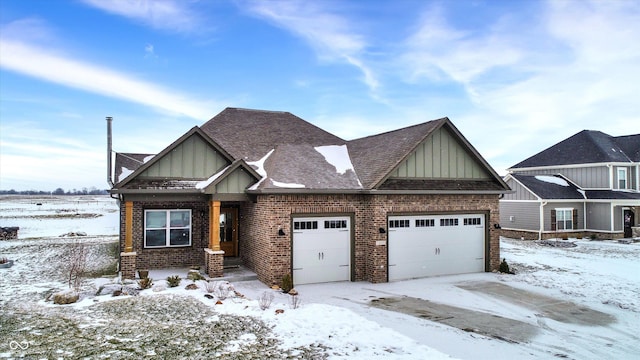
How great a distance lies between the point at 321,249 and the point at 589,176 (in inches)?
1051

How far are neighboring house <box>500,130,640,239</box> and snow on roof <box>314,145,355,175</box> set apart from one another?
17.2 metres

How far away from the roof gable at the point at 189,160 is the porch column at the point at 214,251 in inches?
59.1

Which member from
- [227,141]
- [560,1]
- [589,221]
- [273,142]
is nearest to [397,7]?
[560,1]

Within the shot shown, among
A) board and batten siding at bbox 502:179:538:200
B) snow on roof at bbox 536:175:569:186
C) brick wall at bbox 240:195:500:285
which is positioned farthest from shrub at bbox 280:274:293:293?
snow on roof at bbox 536:175:569:186

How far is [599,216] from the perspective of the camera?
94.2 feet

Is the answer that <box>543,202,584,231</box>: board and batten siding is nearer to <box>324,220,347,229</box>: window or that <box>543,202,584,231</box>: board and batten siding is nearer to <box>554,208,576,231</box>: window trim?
<box>554,208,576,231</box>: window trim

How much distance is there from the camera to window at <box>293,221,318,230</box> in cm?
1349

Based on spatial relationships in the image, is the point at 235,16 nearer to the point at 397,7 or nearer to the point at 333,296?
the point at 397,7

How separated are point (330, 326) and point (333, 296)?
296 centimetres

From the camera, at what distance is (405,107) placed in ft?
89.0

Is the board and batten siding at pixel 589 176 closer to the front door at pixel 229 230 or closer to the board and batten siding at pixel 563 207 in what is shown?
the board and batten siding at pixel 563 207

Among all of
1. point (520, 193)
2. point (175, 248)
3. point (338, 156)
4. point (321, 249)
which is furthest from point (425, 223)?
point (520, 193)

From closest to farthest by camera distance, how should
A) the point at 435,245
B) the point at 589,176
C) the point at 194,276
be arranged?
the point at 194,276 → the point at 435,245 → the point at 589,176

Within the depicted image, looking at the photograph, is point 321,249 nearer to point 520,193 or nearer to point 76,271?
point 76,271
